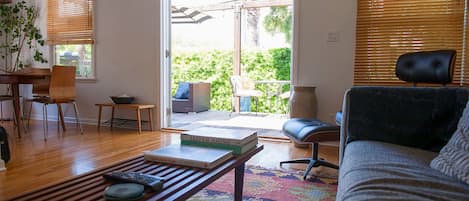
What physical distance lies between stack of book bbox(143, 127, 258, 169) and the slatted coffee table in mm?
24

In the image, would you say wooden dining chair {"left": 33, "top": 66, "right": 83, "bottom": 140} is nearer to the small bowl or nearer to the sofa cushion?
the small bowl

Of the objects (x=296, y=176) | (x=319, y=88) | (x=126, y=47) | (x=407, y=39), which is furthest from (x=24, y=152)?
(x=407, y=39)

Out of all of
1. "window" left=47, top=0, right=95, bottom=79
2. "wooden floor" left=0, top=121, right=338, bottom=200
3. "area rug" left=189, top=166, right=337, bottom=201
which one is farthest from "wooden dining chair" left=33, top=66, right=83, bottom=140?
"area rug" left=189, top=166, right=337, bottom=201

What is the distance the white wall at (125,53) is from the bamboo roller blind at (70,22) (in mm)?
152

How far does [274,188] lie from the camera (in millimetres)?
2305

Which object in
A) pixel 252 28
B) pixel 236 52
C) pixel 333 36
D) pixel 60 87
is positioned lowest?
pixel 60 87

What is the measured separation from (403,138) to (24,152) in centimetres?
310

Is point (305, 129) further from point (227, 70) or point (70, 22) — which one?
point (227, 70)

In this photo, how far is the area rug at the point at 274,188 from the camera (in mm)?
2133

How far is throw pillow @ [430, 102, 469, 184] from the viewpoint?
116 cm

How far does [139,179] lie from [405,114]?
4.32 ft

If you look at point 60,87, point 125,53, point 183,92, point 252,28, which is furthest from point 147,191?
point 252,28

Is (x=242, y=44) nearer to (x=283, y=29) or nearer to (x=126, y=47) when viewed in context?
(x=283, y=29)

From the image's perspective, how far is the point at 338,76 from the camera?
366 cm
